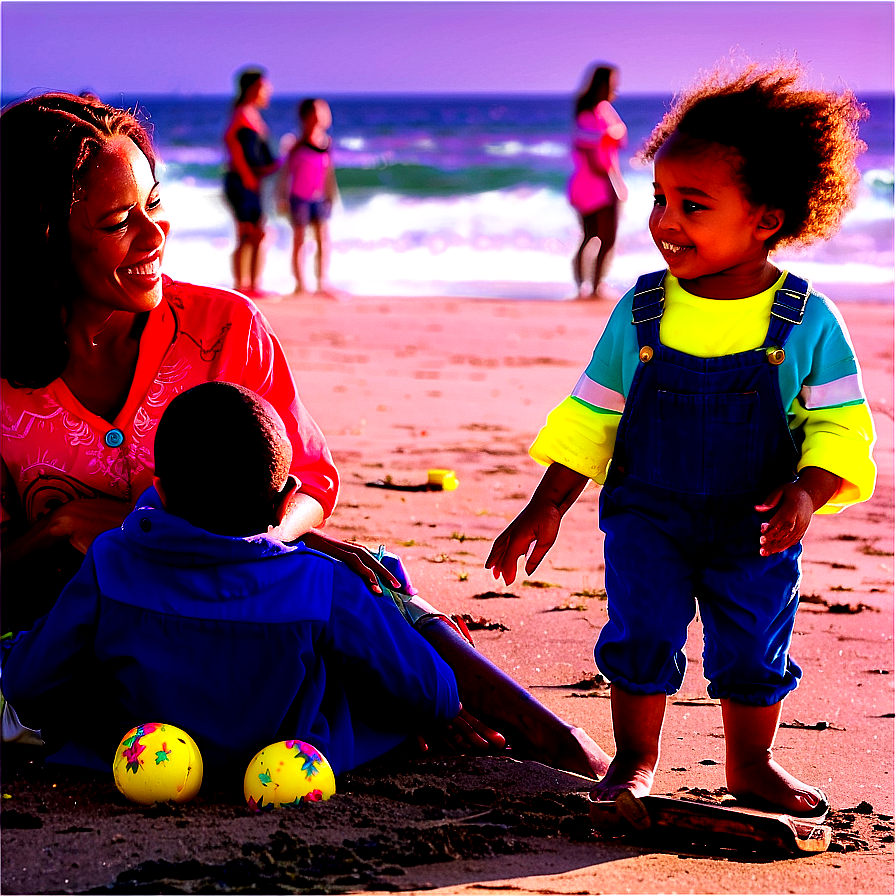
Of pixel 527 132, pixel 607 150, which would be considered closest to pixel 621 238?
pixel 607 150

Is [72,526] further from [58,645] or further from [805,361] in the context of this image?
[805,361]

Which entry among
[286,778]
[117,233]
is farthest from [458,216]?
[286,778]

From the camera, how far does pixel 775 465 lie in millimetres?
2775

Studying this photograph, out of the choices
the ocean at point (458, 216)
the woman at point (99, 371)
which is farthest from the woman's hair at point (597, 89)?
the woman at point (99, 371)

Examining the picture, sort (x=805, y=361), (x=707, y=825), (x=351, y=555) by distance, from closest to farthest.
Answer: (x=707, y=825)
(x=805, y=361)
(x=351, y=555)

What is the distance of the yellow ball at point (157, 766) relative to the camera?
2578 millimetres

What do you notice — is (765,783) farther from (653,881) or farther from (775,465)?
(775,465)

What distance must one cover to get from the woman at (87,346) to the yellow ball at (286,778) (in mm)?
508

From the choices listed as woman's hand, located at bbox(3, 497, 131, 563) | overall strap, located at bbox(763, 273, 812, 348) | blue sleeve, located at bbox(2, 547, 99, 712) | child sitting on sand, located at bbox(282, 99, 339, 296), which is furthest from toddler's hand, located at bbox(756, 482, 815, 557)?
child sitting on sand, located at bbox(282, 99, 339, 296)

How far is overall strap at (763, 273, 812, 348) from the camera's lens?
8.96ft

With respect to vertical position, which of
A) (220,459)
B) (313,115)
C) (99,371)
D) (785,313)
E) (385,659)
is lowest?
(385,659)

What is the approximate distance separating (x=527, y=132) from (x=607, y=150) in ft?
86.5

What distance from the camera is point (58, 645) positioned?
270 cm

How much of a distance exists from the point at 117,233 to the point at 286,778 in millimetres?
1344
